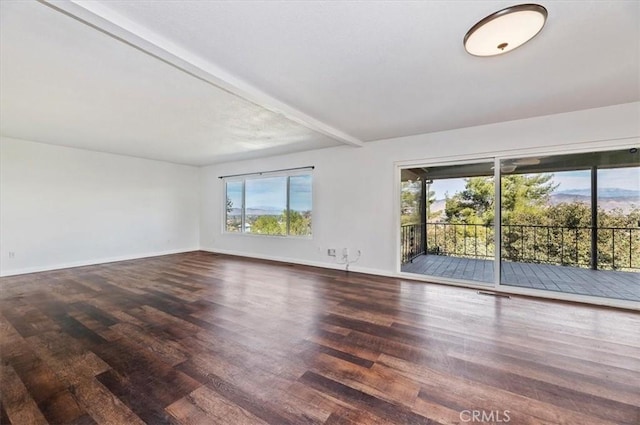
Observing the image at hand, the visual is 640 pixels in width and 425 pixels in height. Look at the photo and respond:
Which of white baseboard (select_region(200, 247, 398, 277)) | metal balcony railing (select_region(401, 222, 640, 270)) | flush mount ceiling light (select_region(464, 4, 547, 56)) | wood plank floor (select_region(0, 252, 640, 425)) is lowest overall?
wood plank floor (select_region(0, 252, 640, 425))

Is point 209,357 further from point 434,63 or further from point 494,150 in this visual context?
point 494,150

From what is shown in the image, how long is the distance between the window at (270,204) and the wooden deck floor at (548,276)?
2.52 metres

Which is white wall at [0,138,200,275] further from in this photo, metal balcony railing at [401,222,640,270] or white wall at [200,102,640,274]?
metal balcony railing at [401,222,640,270]

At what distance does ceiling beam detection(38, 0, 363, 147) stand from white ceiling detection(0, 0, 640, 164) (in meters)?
0.01

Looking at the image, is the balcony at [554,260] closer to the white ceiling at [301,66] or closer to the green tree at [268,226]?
the white ceiling at [301,66]

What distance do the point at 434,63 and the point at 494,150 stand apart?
230cm

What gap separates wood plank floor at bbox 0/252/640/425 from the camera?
1.57 m

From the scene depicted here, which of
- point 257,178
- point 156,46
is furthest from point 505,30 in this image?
point 257,178

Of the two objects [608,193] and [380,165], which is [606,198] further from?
[380,165]

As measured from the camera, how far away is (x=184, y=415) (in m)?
1.52

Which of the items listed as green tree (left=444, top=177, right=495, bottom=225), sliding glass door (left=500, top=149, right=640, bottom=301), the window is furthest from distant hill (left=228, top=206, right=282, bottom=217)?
sliding glass door (left=500, top=149, right=640, bottom=301)

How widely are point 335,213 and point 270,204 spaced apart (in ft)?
6.44

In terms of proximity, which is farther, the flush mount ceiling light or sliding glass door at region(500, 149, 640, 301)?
sliding glass door at region(500, 149, 640, 301)

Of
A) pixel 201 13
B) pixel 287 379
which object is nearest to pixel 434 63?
pixel 201 13
